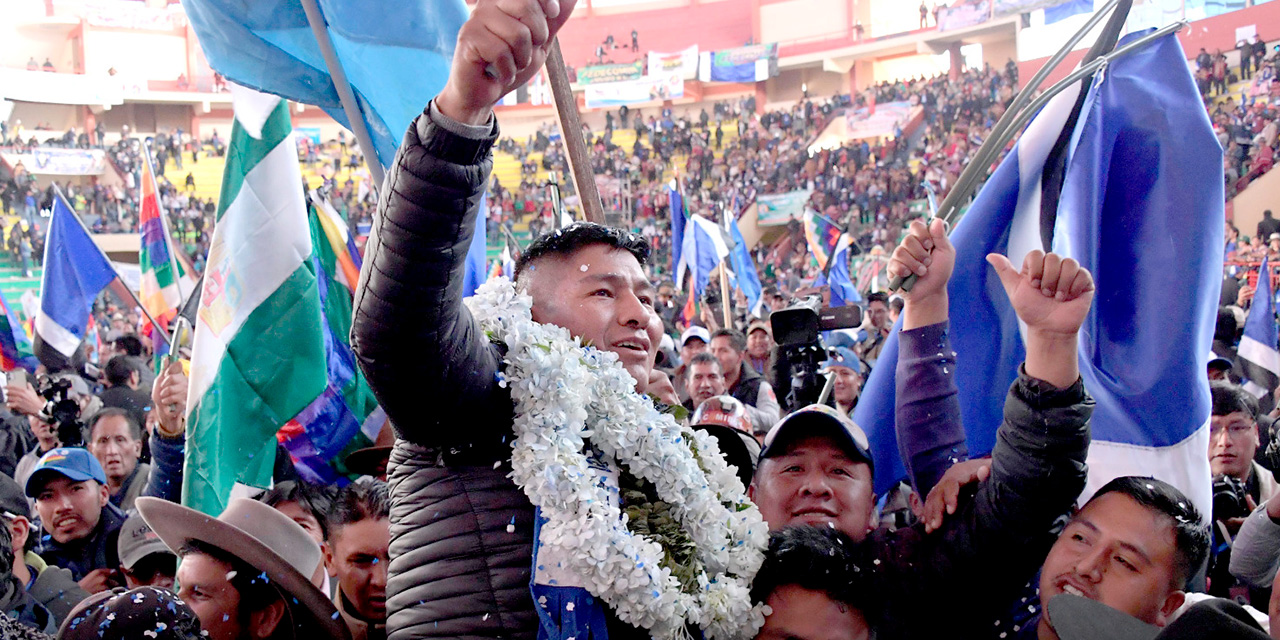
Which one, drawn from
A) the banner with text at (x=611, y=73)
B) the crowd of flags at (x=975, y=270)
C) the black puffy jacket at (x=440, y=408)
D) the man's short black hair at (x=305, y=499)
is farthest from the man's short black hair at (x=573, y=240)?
the banner with text at (x=611, y=73)

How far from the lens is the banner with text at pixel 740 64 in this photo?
3378 cm

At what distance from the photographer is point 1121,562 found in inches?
82.5

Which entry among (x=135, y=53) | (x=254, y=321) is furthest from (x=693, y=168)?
(x=254, y=321)

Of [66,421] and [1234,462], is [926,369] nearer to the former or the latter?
[1234,462]

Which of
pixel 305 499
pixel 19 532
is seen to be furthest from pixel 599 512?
pixel 19 532

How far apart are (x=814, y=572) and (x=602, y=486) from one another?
534 millimetres

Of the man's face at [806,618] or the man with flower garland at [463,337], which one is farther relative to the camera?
the man's face at [806,618]

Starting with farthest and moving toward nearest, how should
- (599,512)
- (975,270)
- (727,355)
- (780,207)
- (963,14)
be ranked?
(963,14)
(780,207)
(727,355)
(975,270)
(599,512)

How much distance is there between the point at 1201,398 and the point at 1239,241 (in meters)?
13.0

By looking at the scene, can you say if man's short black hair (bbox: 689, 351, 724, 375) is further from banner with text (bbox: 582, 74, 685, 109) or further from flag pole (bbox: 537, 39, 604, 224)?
banner with text (bbox: 582, 74, 685, 109)

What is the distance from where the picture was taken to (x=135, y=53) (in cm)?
3619

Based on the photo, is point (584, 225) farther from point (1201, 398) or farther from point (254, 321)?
point (254, 321)

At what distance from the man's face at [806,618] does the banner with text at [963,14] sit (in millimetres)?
30913

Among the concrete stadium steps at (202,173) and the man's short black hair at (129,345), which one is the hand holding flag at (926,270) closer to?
the man's short black hair at (129,345)
